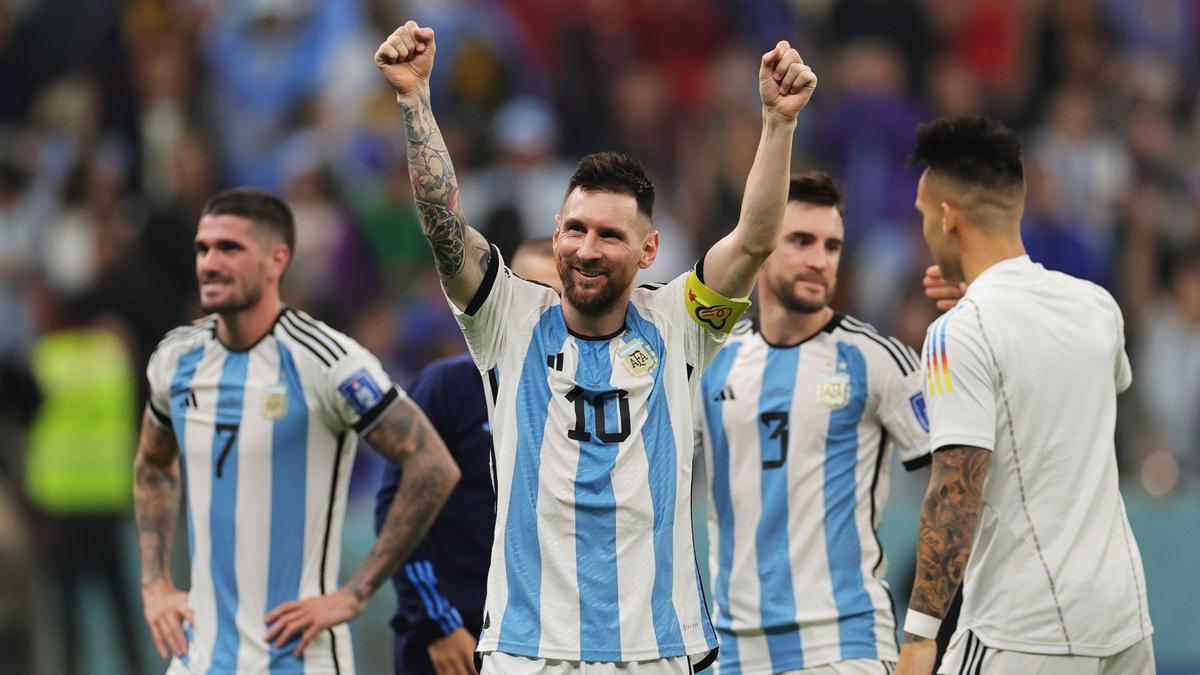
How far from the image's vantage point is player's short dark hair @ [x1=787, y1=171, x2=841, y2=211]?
7.01 m

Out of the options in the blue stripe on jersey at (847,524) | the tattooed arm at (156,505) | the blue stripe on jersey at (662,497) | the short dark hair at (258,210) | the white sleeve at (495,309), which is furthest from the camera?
the short dark hair at (258,210)

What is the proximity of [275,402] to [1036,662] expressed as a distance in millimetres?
2997

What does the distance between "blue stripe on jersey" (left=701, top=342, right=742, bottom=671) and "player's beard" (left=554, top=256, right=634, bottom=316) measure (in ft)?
5.32

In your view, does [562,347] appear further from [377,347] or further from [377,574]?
[377,347]

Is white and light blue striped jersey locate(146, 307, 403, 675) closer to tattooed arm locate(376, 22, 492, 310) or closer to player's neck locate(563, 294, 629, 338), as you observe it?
player's neck locate(563, 294, 629, 338)

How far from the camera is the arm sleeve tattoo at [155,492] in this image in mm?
6887

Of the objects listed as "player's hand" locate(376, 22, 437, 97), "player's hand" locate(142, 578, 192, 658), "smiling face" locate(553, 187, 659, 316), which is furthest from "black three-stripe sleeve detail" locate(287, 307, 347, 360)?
"player's hand" locate(376, 22, 437, 97)

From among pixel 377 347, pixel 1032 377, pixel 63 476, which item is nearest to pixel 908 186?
pixel 377 347

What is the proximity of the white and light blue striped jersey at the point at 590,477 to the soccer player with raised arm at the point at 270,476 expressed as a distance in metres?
1.19

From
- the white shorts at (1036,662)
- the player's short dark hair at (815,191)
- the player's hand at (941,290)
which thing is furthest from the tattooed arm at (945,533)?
the player's short dark hair at (815,191)

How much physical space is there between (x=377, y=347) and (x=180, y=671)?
6038mm

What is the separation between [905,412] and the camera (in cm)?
675

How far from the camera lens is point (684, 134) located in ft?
48.3

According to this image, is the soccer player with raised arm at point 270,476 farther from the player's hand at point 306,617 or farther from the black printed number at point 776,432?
the black printed number at point 776,432
